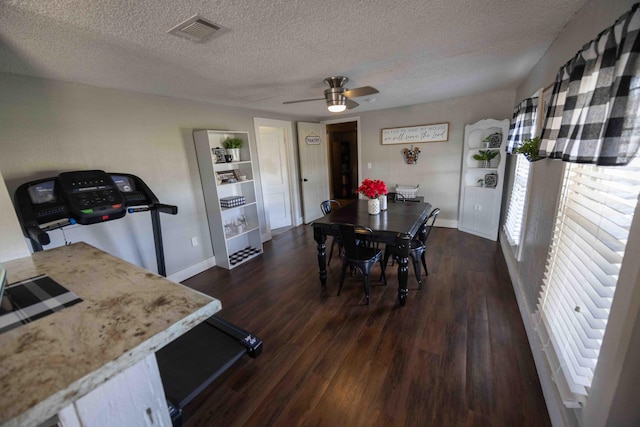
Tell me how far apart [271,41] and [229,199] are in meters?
2.18

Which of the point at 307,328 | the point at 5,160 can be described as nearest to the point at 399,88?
the point at 307,328

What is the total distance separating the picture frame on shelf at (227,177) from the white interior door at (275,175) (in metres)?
0.74

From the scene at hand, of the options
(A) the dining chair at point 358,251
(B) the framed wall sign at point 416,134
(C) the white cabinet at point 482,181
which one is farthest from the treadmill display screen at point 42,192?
(C) the white cabinet at point 482,181

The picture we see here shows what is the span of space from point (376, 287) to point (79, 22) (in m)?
2.89

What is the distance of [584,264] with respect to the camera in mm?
1211

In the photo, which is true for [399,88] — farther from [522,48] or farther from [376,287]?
[376,287]

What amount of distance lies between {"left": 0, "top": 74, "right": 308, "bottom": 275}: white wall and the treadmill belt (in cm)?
121

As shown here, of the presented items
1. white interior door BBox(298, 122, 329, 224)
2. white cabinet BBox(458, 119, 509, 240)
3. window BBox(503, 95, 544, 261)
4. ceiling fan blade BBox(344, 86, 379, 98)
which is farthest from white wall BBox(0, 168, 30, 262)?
white cabinet BBox(458, 119, 509, 240)

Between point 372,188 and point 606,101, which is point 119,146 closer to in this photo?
point 372,188

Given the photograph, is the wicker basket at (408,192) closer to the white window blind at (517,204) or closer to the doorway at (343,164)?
the white window blind at (517,204)

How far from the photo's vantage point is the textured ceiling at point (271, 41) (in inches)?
48.6

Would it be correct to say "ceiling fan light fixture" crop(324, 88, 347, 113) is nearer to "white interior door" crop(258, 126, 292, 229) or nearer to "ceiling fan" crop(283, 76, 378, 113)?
"ceiling fan" crop(283, 76, 378, 113)

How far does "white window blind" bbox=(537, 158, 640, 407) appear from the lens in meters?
1.00

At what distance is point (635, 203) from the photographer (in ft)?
3.01
